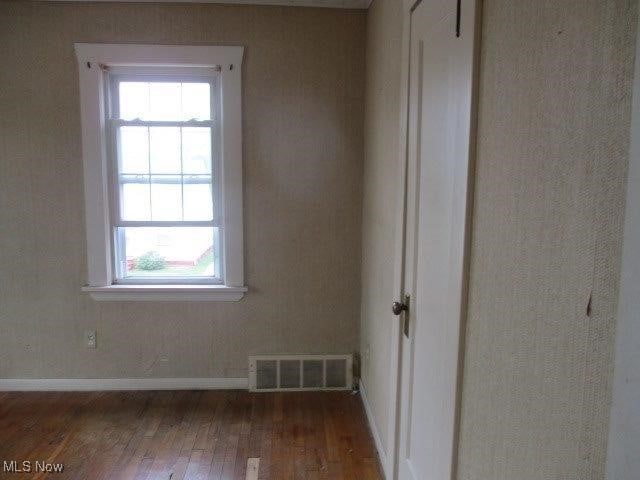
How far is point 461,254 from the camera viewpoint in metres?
1.13

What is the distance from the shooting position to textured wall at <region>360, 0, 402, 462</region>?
80.7 inches

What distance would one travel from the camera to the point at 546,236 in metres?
0.79

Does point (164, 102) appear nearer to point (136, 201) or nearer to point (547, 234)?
point (136, 201)

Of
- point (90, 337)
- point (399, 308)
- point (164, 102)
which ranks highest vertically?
point (164, 102)

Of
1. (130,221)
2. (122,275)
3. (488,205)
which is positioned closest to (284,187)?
(130,221)

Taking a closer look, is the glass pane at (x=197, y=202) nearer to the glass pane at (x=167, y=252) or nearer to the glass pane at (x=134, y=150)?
the glass pane at (x=167, y=252)

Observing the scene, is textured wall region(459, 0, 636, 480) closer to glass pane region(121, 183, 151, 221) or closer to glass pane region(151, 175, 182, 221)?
glass pane region(151, 175, 182, 221)

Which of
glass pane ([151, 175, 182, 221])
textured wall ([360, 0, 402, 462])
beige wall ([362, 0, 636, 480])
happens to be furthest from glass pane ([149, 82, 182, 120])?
beige wall ([362, 0, 636, 480])

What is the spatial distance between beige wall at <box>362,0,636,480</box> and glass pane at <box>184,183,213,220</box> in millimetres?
2234

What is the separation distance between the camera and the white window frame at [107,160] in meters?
2.78

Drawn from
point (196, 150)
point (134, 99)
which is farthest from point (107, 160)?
point (196, 150)

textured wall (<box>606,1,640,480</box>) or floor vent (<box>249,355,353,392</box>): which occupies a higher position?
textured wall (<box>606,1,640,480</box>)

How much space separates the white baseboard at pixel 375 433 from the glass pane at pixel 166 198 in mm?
1719

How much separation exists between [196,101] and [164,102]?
212 millimetres
